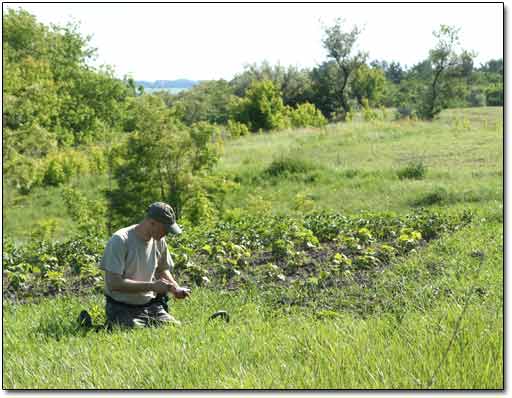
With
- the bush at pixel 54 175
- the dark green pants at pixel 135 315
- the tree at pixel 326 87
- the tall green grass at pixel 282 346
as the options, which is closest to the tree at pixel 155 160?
the tall green grass at pixel 282 346

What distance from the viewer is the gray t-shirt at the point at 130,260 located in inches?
203

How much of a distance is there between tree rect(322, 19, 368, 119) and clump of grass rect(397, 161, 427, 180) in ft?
64.5

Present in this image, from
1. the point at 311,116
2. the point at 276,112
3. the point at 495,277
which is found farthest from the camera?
the point at 276,112

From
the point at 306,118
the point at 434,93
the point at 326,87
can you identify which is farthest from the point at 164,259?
the point at 326,87

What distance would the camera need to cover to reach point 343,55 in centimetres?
3841

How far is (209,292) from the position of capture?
255 inches

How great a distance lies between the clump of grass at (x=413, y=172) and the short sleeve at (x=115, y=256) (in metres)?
12.8

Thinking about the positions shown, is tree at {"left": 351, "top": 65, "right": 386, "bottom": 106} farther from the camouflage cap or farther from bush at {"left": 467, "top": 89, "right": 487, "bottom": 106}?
the camouflage cap

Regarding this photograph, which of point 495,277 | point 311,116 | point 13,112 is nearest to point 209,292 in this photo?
point 495,277

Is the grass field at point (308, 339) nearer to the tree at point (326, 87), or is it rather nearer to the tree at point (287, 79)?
the tree at point (326, 87)

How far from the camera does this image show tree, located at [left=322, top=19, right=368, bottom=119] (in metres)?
36.4

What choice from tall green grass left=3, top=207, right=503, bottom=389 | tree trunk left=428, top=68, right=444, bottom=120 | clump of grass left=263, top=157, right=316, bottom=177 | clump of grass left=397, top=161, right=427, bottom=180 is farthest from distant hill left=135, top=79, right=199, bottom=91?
tree trunk left=428, top=68, right=444, bottom=120

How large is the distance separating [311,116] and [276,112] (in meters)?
2.97

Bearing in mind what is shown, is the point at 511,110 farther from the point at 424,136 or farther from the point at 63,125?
the point at 63,125
